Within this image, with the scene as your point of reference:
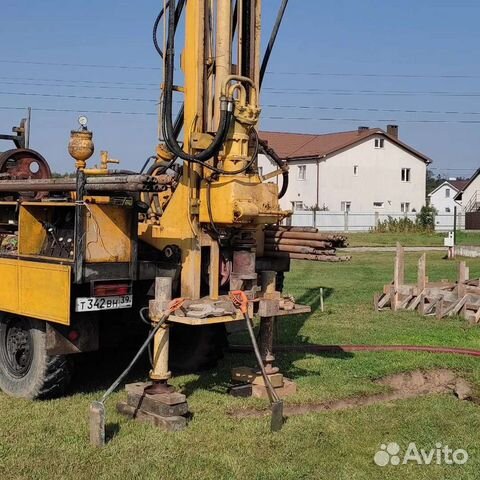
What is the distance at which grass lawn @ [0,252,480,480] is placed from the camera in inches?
204

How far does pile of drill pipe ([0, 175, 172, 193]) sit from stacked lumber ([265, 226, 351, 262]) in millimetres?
1693

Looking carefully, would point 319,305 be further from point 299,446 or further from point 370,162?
point 370,162

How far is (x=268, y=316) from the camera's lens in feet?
22.7

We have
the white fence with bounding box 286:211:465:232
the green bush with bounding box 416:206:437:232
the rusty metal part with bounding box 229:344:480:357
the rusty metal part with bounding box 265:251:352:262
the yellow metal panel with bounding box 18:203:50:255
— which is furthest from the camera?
the white fence with bounding box 286:211:465:232

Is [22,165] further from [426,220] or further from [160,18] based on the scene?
[426,220]

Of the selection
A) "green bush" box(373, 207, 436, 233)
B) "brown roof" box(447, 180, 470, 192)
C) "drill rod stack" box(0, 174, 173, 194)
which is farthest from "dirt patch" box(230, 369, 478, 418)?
"brown roof" box(447, 180, 470, 192)

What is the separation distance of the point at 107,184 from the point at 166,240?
1078mm

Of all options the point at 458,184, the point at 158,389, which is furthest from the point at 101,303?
the point at 458,184

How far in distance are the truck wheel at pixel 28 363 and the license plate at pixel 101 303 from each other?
624 millimetres

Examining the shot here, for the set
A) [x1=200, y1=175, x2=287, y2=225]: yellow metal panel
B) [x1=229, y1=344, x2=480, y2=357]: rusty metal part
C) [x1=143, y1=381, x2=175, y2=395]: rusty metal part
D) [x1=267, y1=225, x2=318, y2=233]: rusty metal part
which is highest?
[x1=200, y1=175, x2=287, y2=225]: yellow metal panel

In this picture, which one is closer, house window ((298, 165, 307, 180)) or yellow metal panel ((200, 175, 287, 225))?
yellow metal panel ((200, 175, 287, 225))

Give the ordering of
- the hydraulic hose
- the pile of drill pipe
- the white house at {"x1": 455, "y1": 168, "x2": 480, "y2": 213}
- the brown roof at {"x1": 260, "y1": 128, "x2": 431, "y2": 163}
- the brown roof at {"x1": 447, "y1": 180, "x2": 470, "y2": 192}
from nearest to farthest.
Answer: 1. the pile of drill pipe
2. the hydraulic hose
3. the brown roof at {"x1": 260, "y1": 128, "x2": 431, "y2": 163}
4. the white house at {"x1": 455, "y1": 168, "x2": 480, "y2": 213}
5. the brown roof at {"x1": 447, "y1": 180, "x2": 470, "y2": 192}

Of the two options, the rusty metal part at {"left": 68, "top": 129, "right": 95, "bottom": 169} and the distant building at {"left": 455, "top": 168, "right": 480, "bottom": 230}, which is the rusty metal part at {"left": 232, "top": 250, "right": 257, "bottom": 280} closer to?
the rusty metal part at {"left": 68, "top": 129, "right": 95, "bottom": 169}

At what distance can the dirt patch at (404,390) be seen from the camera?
6.68 metres
